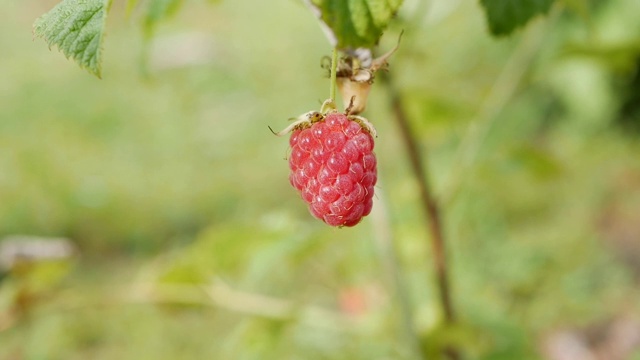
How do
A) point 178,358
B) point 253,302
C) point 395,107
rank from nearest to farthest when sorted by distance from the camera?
point 395,107
point 253,302
point 178,358

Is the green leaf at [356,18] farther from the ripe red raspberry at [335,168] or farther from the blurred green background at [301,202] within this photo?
the blurred green background at [301,202]

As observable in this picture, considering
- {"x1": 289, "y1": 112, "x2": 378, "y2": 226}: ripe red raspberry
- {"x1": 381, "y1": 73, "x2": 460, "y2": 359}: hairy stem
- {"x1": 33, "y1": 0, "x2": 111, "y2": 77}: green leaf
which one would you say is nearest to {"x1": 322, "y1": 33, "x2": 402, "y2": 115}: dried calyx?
{"x1": 289, "y1": 112, "x2": 378, "y2": 226}: ripe red raspberry

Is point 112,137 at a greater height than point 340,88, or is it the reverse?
point 340,88

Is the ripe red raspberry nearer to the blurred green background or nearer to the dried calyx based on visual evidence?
the dried calyx

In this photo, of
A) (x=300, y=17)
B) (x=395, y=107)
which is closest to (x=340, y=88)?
(x=395, y=107)

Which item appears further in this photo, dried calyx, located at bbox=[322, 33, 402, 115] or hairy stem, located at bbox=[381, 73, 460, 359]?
hairy stem, located at bbox=[381, 73, 460, 359]

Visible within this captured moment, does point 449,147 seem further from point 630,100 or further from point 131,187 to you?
point 131,187

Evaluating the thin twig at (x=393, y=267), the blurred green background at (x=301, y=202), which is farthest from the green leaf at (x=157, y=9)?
the thin twig at (x=393, y=267)
